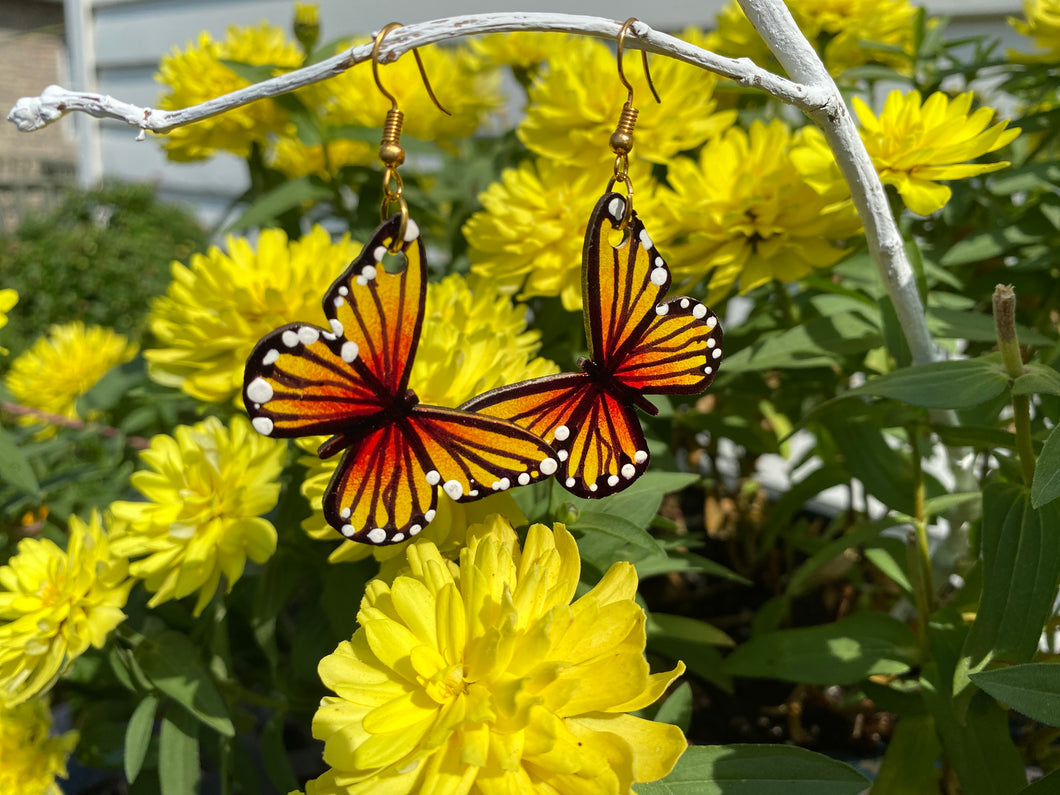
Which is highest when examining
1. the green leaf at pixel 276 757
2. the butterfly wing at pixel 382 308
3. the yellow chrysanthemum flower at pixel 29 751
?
the butterfly wing at pixel 382 308

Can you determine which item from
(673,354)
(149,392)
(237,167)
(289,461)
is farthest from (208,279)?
(237,167)

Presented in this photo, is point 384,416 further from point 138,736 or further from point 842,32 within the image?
point 842,32

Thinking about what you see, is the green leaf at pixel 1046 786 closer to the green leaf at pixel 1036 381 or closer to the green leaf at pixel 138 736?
the green leaf at pixel 1036 381

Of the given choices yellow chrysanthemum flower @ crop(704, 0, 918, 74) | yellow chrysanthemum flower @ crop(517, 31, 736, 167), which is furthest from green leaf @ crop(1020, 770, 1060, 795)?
yellow chrysanthemum flower @ crop(704, 0, 918, 74)

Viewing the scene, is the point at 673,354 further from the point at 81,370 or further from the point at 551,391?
the point at 81,370

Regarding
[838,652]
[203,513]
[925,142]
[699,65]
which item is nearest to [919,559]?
[838,652]

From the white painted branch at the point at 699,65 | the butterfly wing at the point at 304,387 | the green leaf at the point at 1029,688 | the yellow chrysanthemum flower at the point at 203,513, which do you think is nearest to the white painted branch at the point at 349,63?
the white painted branch at the point at 699,65
